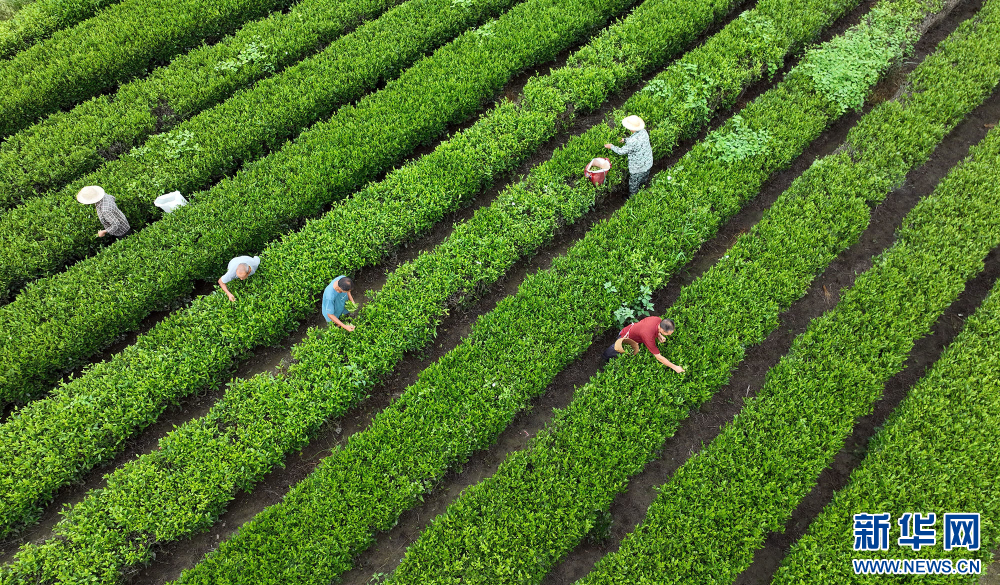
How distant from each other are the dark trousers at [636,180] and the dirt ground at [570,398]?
1.38 ft

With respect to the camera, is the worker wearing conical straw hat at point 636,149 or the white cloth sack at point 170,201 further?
the white cloth sack at point 170,201

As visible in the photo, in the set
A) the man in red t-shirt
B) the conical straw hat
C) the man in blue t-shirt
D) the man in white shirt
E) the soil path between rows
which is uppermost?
the conical straw hat

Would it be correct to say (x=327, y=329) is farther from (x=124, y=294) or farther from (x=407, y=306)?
(x=124, y=294)

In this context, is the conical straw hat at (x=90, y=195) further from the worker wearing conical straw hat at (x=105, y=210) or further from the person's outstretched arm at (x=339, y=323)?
the person's outstretched arm at (x=339, y=323)

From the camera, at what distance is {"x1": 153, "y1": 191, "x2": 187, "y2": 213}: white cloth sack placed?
9992 mm

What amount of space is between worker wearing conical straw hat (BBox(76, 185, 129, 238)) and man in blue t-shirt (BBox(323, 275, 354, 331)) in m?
4.97

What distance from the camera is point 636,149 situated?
983cm

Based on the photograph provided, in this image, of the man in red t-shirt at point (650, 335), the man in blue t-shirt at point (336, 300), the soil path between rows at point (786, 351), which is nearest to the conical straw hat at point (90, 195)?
the man in blue t-shirt at point (336, 300)

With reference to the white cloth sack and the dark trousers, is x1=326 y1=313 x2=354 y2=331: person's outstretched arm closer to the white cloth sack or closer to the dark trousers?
the white cloth sack

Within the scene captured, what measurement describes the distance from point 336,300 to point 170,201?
4.74 metres

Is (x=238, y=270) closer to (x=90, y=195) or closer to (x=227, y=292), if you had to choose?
(x=227, y=292)

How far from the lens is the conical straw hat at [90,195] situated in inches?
364

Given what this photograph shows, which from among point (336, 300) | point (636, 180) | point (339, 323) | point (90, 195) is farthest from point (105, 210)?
point (636, 180)

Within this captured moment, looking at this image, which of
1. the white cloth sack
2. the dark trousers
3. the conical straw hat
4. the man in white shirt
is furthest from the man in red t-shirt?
the conical straw hat
